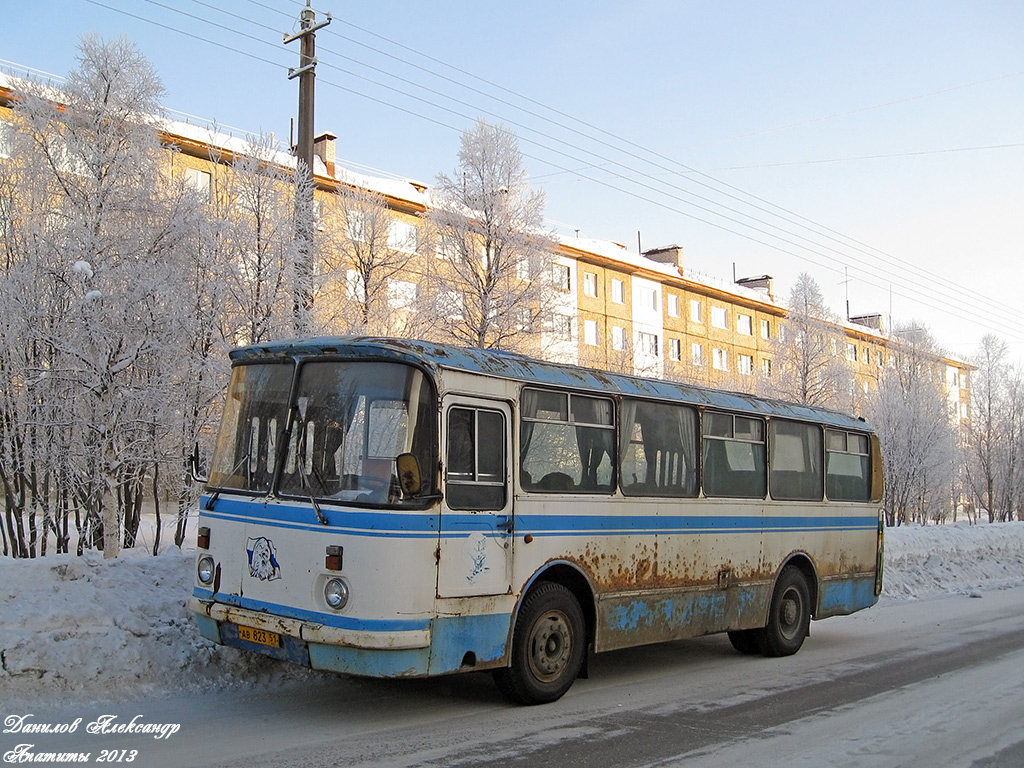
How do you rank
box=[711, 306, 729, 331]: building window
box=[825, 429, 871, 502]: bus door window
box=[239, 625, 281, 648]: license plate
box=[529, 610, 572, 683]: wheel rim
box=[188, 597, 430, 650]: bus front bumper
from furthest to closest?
1. box=[711, 306, 729, 331]: building window
2. box=[825, 429, 871, 502]: bus door window
3. box=[529, 610, 572, 683]: wheel rim
4. box=[239, 625, 281, 648]: license plate
5. box=[188, 597, 430, 650]: bus front bumper

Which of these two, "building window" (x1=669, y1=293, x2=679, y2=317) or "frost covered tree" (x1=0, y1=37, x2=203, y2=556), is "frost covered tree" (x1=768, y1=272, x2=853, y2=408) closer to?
"building window" (x1=669, y1=293, x2=679, y2=317)

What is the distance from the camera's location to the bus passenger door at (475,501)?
7.13 meters

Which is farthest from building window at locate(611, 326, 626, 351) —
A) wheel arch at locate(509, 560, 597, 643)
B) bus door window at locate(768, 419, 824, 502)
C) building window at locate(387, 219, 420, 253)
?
wheel arch at locate(509, 560, 597, 643)

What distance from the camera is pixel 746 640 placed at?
446 inches

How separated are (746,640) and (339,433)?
661 cm

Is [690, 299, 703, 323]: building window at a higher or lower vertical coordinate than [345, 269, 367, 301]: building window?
higher

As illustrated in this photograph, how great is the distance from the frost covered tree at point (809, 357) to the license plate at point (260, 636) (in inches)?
1409

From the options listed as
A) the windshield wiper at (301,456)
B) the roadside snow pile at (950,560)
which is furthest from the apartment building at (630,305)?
the windshield wiper at (301,456)

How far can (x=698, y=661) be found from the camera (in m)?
10.7

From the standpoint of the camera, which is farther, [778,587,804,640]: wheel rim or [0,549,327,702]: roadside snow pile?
[778,587,804,640]: wheel rim

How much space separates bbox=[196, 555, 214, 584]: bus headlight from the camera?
7630 mm

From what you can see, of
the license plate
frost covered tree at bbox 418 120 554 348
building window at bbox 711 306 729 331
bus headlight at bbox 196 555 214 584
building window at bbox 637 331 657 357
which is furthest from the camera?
building window at bbox 711 306 729 331

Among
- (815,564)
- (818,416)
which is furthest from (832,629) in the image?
(818,416)

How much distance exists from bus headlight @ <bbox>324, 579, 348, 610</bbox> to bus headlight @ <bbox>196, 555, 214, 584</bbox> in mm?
1401
